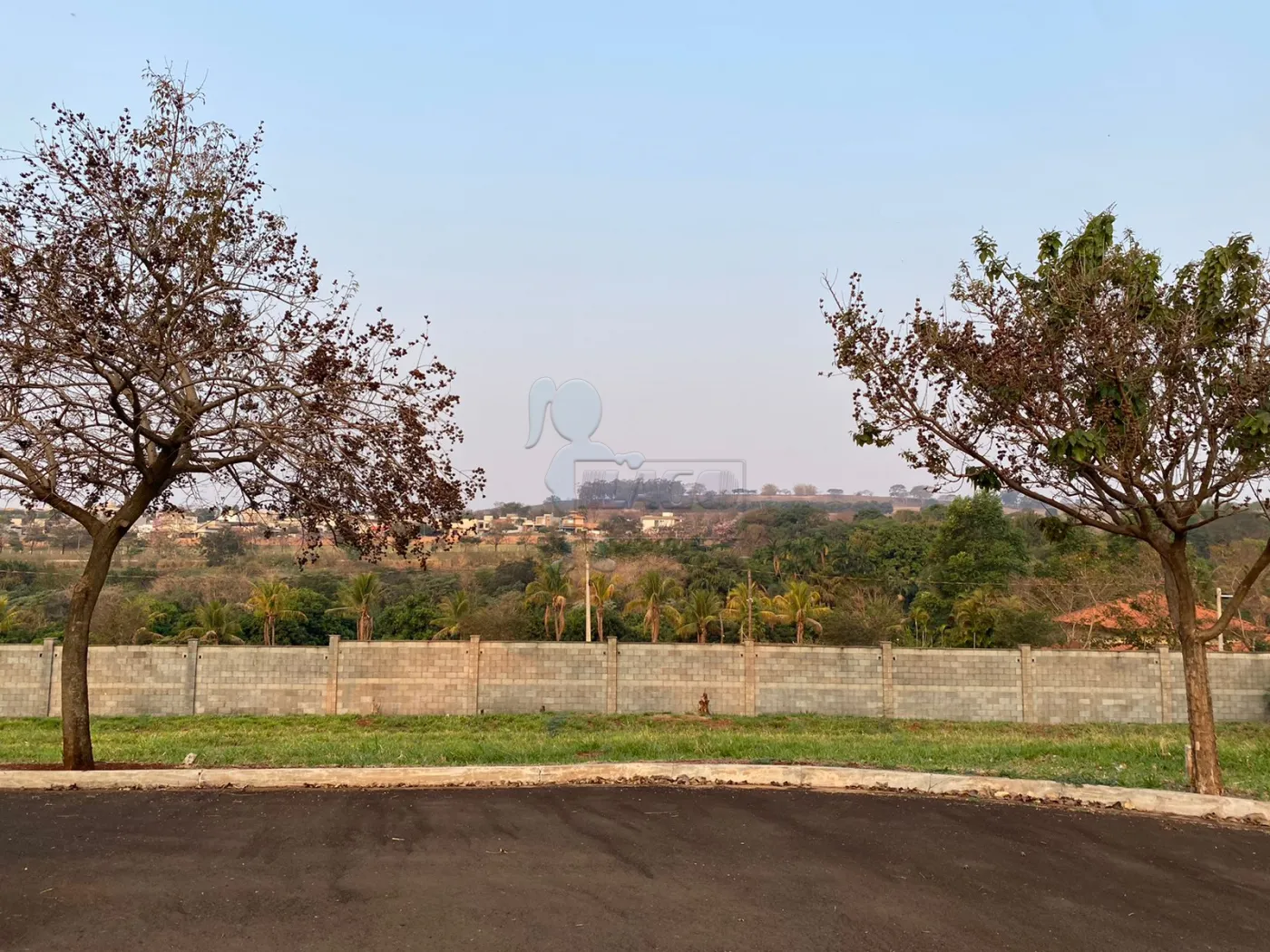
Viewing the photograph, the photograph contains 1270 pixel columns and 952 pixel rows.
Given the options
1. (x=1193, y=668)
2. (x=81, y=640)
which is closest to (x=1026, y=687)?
(x=1193, y=668)

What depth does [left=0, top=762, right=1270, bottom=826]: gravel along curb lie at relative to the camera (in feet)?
26.8

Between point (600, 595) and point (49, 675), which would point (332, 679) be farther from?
point (600, 595)

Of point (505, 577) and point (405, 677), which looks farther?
point (505, 577)

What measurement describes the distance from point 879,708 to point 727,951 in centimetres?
2587

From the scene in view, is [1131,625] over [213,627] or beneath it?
beneath

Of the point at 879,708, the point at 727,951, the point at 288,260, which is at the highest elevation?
the point at 288,260

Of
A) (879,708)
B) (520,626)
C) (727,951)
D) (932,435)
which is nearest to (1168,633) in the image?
(879,708)

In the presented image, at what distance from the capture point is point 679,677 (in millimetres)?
29984

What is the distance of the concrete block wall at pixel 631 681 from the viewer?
2880cm

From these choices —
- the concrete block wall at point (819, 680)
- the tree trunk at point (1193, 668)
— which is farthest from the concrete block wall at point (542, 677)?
the tree trunk at point (1193, 668)

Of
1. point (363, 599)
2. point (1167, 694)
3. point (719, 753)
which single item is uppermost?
point (363, 599)

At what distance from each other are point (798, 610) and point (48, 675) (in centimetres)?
2869

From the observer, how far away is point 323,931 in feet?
16.4

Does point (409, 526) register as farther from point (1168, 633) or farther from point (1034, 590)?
point (1034, 590)
